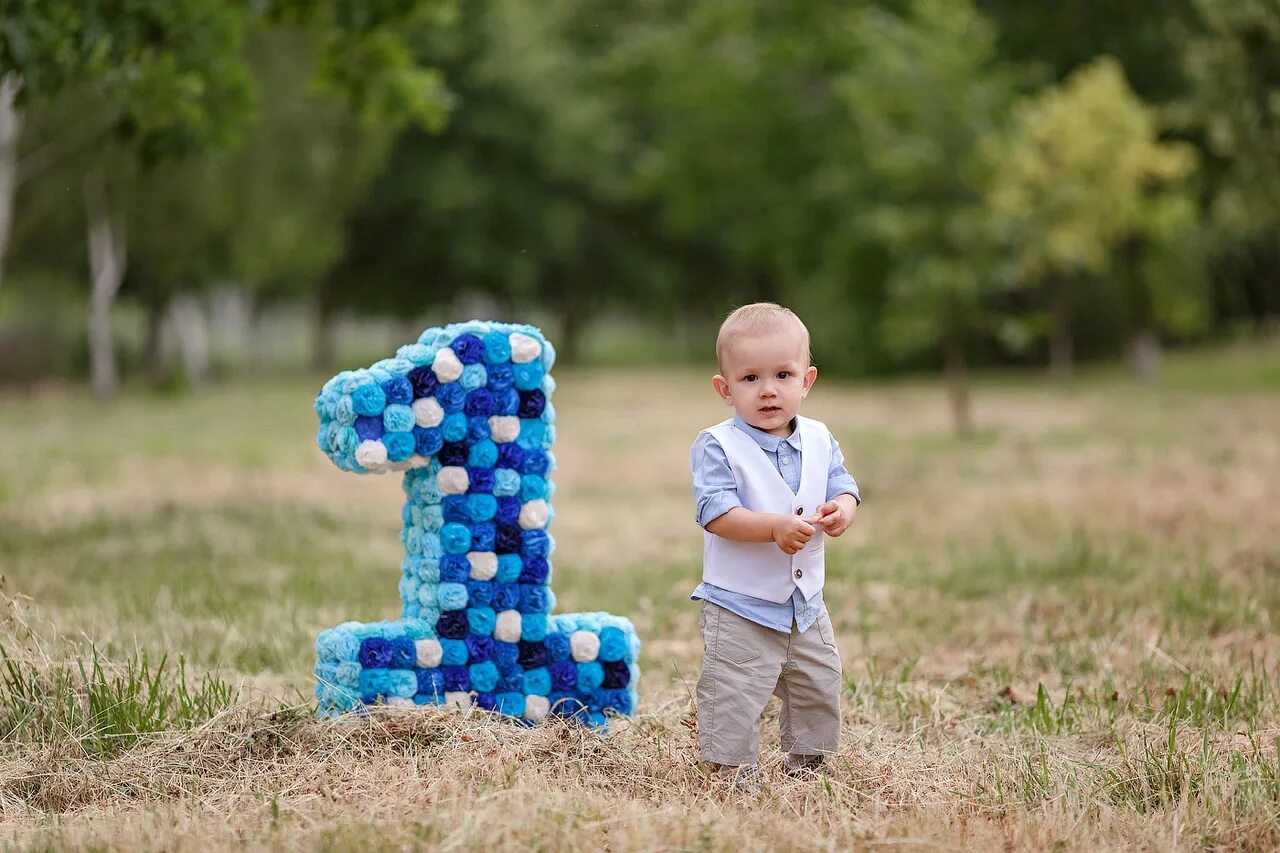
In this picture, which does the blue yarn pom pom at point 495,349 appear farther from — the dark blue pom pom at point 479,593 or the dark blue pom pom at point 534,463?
the dark blue pom pom at point 479,593

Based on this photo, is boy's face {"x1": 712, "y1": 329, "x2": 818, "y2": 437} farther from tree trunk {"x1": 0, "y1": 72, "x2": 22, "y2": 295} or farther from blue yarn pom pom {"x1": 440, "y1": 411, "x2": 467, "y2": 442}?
tree trunk {"x1": 0, "y1": 72, "x2": 22, "y2": 295}

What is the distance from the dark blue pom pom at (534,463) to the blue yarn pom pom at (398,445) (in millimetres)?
407

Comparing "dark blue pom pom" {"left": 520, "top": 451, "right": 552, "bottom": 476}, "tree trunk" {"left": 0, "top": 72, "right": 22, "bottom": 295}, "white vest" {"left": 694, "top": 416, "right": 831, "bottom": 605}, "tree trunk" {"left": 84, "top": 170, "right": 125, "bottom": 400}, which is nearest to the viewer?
"white vest" {"left": 694, "top": 416, "right": 831, "bottom": 605}

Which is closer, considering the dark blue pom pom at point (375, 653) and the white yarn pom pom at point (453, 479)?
the dark blue pom pom at point (375, 653)

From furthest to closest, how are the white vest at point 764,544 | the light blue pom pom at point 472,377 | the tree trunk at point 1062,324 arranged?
the tree trunk at point 1062,324 < the light blue pom pom at point 472,377 < the white vest at point 764,544

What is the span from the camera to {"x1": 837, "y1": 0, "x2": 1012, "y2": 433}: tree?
52.0 feet

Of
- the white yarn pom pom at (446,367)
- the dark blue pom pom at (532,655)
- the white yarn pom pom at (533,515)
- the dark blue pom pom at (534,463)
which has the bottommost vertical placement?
the dark blue pom pom at (532,655)

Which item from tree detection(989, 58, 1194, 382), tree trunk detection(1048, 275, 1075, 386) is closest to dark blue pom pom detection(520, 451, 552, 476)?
tree detection(989, 58, 1194, 382)

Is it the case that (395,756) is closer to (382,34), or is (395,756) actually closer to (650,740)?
(650,740)

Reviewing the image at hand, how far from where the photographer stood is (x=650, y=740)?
405 centimetres

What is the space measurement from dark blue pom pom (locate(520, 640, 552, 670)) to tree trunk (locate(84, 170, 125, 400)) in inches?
799

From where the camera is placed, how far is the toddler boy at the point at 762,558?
12.2 ft

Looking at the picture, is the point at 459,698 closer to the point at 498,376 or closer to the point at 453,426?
the point at 453,426

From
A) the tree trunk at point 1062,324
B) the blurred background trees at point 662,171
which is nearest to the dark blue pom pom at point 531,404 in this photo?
the blurred background trees at point 662,171
